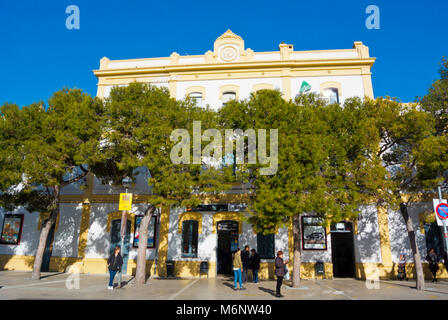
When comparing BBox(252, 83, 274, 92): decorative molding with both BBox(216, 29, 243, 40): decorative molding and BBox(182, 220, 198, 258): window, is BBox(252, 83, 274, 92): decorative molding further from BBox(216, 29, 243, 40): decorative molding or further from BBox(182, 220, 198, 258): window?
BBox(182, 220, 198, 258): window

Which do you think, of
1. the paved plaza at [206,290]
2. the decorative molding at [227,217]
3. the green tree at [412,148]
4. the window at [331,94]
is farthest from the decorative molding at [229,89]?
the paved plaza at [206,290]

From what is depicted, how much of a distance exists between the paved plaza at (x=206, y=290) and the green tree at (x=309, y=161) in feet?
5.79

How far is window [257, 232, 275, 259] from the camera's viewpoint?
51.8ft

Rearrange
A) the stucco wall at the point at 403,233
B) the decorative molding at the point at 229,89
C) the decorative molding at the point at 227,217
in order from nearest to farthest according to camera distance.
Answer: the stucco wall at the point at 403,233
the decorative molding at the point at 227,217
the decorative molding at the point at 229,89

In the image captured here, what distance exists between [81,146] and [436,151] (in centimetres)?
1469

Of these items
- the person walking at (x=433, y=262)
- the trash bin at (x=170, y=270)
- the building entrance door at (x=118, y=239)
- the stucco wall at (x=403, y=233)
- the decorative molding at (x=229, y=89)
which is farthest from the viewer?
the decorative molding at (x=229, y=89)

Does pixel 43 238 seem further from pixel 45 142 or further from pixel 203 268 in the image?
pixel 203 268

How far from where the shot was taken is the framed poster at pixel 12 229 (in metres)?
18.1

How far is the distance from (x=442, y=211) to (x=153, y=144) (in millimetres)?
11208

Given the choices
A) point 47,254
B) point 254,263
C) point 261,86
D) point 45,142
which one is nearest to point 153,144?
point 45,142

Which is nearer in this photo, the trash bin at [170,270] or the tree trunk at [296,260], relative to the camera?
the tree trunk at [296,260]

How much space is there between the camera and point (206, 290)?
11844 millimetres

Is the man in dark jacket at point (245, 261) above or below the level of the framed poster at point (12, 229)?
below

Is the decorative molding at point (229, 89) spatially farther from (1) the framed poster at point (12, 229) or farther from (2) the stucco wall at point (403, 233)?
(1) the framed poster at point (12, 229)
